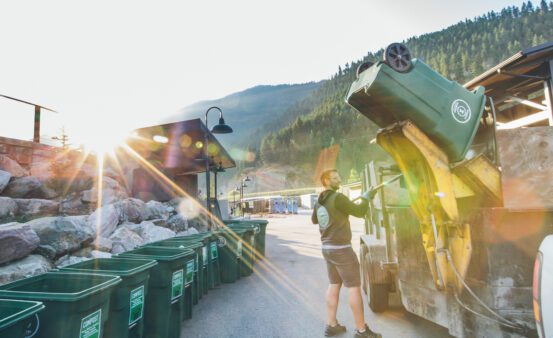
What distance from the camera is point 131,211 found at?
1044 cm

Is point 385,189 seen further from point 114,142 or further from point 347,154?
point 347,154

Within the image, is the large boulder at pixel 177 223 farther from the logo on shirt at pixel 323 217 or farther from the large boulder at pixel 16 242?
the logo on shirt at pixel 323 217

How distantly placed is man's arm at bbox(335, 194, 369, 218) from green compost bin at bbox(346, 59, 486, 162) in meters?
1.11

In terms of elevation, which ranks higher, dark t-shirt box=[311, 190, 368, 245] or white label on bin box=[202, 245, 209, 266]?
dark t-shirt box=[311, 190, 368, 245]

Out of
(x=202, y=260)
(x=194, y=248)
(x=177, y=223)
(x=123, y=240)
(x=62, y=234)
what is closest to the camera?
(x=194, y=248)

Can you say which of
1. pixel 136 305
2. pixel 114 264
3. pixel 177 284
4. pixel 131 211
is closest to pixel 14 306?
pixel 136 305

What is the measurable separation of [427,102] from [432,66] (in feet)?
347

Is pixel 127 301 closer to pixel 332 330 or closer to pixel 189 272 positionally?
pixel 189 272

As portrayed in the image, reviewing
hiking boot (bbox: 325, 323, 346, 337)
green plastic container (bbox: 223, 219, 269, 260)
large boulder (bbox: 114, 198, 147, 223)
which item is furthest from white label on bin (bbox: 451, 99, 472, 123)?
large boulder (bbox: 114, 198, 147, 223)

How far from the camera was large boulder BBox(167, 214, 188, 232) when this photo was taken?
38.6 ft

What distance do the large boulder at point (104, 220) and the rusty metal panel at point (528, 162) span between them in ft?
27.5

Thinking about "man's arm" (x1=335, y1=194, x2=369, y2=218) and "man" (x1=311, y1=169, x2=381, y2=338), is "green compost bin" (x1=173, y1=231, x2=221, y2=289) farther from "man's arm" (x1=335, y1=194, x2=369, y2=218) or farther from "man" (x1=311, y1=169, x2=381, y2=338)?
"man's arm" (x1=335, y1=194, x2=369, y2=218)

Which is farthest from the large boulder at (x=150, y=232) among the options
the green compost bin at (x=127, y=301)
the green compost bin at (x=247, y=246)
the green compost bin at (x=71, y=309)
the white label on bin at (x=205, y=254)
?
the green compost bin at (x=71, y=309)

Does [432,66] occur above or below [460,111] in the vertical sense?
above
